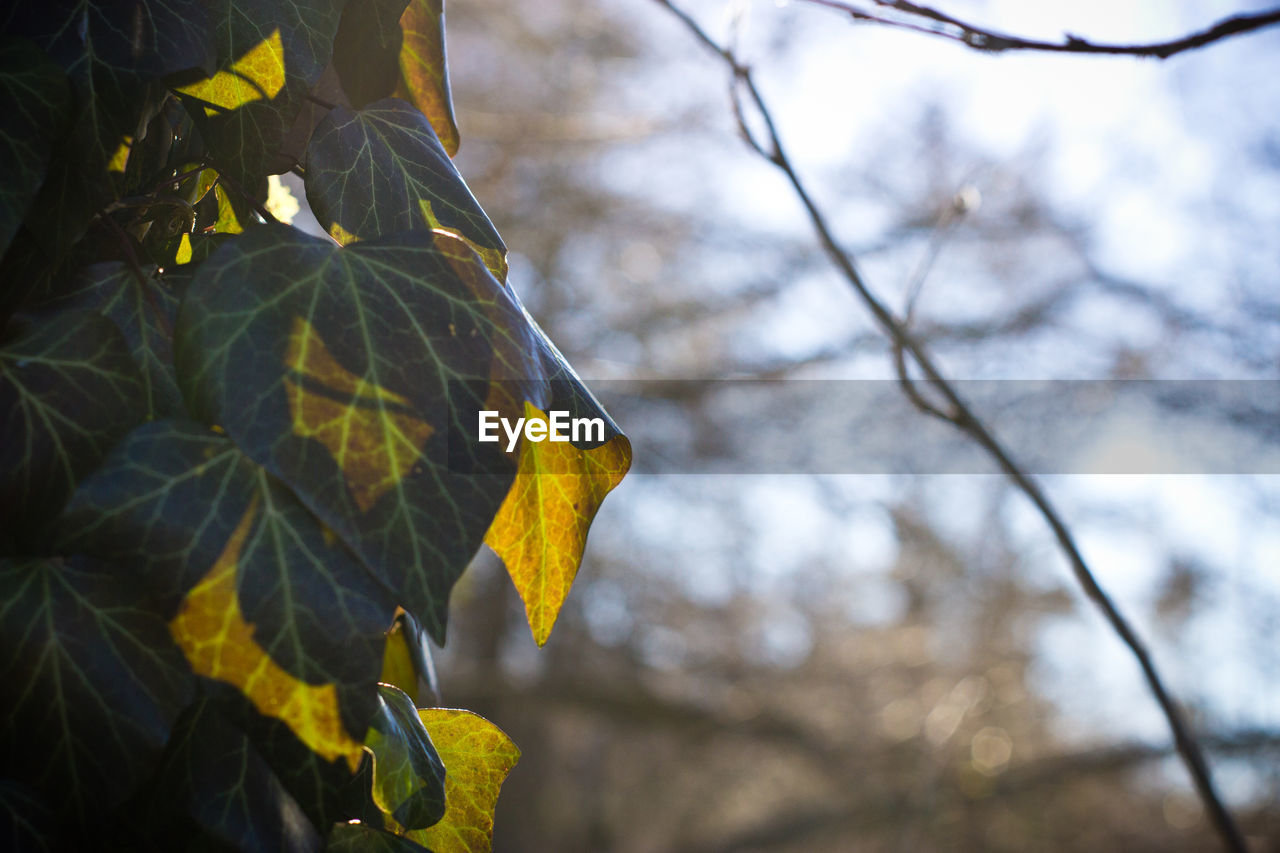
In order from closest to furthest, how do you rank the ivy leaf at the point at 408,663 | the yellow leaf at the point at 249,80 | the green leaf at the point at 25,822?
the green leaf at the point at 25,822
the yellow leaf at the point at 249,80
the ivy leaf at the point at 408,663

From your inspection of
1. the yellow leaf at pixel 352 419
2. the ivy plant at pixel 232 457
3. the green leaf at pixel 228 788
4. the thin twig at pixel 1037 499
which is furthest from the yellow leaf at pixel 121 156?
the thin twig at pixel 1037 499

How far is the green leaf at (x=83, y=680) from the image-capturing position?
0.91 ft

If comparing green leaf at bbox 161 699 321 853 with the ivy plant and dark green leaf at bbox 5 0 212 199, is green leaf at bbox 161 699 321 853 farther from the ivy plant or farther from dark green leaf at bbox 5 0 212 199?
dark green leaf at bbox 5 0 212 199

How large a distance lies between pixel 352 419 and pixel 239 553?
6cm

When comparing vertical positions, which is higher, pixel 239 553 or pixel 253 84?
pixel 253 84

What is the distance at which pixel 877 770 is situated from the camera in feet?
16.1

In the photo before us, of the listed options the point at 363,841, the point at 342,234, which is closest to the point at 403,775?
the point at 363,841

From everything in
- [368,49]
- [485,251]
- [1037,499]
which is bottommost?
[1037,499]

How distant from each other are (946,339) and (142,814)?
5195mm

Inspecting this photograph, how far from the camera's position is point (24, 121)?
1.02 ft

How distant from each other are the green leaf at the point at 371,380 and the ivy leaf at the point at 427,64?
0.16 m

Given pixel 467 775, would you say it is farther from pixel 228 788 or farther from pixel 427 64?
pixel 427 64

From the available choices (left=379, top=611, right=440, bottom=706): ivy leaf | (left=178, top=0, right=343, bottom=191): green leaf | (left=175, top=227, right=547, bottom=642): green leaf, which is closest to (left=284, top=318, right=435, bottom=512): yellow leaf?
(left=175, top=227, right=547, bottom=642): green leaf

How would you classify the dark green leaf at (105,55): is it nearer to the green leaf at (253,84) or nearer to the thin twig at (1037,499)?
the green leaf at (253,84)
